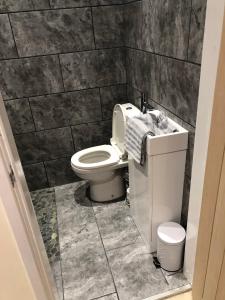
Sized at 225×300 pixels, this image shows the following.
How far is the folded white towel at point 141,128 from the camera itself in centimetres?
155

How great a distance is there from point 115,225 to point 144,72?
1286mm

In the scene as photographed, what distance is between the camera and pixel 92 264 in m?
1.82

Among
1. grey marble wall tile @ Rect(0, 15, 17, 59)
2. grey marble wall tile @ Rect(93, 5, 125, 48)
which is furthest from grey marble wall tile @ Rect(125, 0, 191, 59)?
grey marble wall tile @ Rect(0, 15, 17, 59)

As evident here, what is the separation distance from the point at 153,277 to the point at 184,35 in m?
1.51

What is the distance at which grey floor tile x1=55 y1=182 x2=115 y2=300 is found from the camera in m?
1.66

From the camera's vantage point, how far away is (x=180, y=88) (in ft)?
4.78

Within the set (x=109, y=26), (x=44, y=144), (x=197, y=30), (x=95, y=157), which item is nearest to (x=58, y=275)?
(x=95, y=157)

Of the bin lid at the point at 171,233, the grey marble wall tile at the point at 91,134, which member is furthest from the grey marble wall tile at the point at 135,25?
the bin lid at the point at 171,233

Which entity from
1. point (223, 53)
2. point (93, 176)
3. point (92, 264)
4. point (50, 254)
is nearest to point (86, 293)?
point (92, 264)

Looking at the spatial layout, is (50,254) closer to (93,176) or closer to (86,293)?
(86,293)

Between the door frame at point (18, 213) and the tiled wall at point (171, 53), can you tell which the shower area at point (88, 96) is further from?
the door frame at point (18, 213)

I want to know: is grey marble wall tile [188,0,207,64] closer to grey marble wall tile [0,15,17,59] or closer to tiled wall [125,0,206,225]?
tiled wall [125,0,206,225]

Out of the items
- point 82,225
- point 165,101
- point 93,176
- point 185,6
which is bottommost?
point 82,225

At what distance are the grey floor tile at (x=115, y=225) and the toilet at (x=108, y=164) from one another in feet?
0.36
